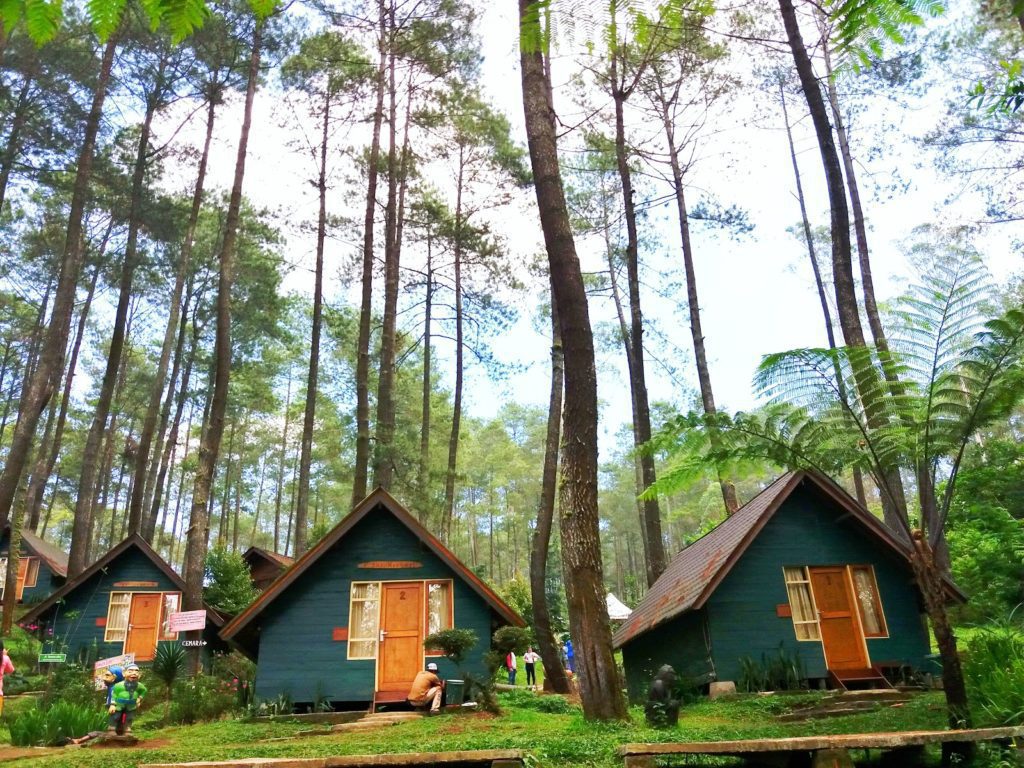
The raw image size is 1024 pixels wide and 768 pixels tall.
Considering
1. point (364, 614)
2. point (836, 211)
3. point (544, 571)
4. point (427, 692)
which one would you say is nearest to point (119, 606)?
point (364, 614)

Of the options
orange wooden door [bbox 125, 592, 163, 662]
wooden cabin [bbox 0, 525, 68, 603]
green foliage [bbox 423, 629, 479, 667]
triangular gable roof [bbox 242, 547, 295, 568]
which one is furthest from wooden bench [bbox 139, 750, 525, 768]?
wooden cabin [bbox 0, 525, 68, 603]

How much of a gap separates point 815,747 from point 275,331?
88.2 feet

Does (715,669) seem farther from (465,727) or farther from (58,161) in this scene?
(58,161)

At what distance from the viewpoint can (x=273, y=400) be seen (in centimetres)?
3481

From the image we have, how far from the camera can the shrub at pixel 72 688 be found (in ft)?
41.2

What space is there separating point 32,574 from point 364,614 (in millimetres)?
22499

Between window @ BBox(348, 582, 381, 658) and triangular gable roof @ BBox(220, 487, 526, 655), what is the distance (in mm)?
1094

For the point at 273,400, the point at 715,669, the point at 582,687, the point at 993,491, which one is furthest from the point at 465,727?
the point at 273,400

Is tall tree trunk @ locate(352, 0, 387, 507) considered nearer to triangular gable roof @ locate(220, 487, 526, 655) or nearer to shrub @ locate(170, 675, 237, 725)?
triangular gable roof @ locate(220, 487, 526, 655)

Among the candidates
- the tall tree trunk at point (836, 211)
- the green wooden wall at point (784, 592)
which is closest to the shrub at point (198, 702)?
the green wooden wall at point (784, 592)

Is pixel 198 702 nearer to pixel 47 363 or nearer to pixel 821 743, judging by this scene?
pixel 47 363

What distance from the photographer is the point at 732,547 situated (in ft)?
41.5

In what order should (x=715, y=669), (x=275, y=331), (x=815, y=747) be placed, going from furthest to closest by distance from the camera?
(x=275, y=331) → (x=715, y=669) → (x=815, y=747)

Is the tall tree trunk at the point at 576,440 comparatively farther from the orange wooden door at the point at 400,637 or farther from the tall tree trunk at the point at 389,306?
the tall tree trunk at the point at 389,306
